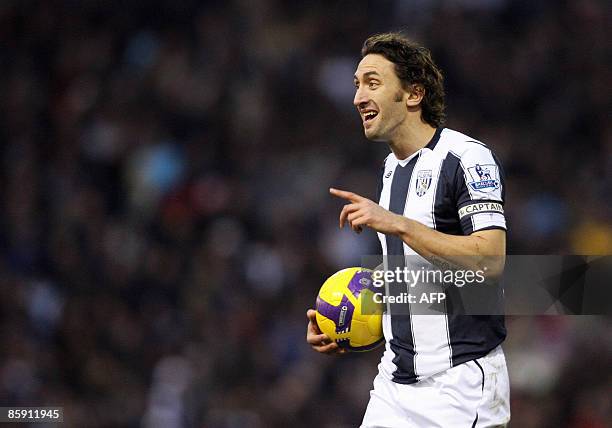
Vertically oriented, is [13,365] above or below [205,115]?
below

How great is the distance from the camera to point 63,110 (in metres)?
11.1

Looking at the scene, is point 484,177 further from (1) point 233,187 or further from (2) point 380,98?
(1) point 233,187

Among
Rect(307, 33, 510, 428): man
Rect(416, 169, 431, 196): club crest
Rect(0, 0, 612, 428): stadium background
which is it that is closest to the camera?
Rect(307, 33, 510, 428): man

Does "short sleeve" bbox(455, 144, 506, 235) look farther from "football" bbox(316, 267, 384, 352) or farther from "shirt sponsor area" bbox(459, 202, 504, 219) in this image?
"football" bbox(316, 267, 384, 352)

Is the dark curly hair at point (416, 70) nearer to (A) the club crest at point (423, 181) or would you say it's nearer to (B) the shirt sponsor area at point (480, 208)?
(A) the club crest at point (423, 181)

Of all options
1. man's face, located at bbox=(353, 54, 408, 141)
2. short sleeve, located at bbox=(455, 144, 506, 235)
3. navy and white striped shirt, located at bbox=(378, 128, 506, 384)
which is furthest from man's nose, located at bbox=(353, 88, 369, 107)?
short sleeve, located at bbox=(455, 144, 506, 235)

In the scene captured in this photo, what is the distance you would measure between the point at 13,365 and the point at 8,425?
923mm

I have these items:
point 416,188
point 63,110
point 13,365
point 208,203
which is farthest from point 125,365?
point 416,188

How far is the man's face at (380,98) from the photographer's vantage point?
4.52m

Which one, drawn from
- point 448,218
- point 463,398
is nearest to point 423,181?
point 448,218

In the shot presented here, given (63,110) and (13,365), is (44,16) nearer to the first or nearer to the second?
(63,110)

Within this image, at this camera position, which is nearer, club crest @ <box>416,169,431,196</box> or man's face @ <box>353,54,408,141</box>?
club crest @ <box>416,169,431,196</box>

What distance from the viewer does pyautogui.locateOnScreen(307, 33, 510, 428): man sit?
4.02 meters

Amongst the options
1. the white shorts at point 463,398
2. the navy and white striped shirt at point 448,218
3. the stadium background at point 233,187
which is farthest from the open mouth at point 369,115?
the stadium background at point 233,187
